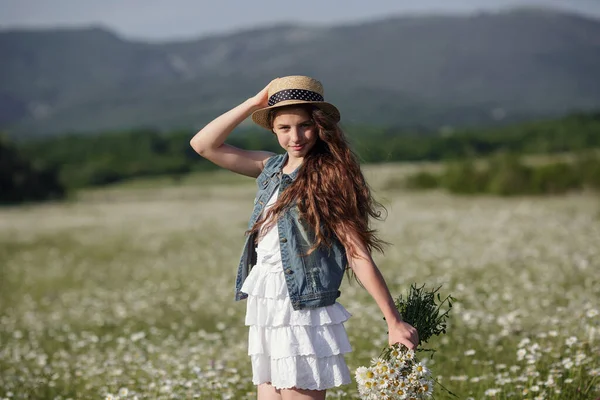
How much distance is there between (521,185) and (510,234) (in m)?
23.7

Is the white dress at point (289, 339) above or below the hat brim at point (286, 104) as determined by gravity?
below

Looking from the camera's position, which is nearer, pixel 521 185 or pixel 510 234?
pixel 510 234

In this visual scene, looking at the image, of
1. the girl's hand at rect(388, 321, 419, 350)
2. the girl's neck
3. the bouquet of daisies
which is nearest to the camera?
the bouquet of daisies

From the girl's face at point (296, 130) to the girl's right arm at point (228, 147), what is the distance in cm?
21

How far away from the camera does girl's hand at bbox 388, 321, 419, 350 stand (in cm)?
400

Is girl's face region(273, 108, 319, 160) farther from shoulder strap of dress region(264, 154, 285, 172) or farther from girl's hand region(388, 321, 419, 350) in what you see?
girl's hand region(388, 321, 419, 350)

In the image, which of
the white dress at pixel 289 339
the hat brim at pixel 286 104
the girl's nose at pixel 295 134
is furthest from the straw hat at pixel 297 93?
the white dress at pixel 289 339

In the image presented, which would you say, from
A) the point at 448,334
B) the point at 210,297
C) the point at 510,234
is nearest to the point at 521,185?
the point at 510,234

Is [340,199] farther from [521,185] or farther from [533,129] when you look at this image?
[533,129]

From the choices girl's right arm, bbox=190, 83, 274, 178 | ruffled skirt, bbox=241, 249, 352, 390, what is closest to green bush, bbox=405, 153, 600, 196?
girl's right arm, bbox=190, 83, 274, 178

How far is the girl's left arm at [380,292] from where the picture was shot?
4.03 m

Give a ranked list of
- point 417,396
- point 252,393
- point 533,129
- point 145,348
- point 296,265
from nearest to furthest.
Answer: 1. point 417,396
2. point 296,265
3. point 252,393
4. point 145,348
5. point 533,129

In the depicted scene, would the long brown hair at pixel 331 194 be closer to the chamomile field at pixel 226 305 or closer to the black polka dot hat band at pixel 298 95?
the black polka dot hat band at pixel 298 95

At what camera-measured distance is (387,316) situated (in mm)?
4066
